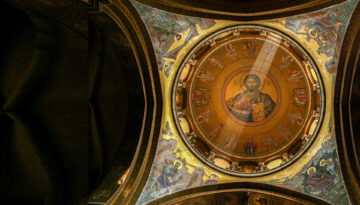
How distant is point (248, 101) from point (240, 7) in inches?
212

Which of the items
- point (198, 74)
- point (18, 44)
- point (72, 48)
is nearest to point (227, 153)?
point (198, 74)

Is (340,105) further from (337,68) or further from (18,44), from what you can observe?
(18,44)

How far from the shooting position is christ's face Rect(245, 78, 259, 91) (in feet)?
40.8

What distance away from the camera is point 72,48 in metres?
8.02

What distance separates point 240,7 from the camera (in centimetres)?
838

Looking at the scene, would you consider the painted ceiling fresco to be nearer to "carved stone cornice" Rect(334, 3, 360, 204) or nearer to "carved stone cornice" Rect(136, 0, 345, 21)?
"carved stone cornice" Rect(334, 3, 360, 204)

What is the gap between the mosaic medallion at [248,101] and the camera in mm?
10211

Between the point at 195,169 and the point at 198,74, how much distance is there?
Answer: 418cm

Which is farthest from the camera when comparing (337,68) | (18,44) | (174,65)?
(174,65)

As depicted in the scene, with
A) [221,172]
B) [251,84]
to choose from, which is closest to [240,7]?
[251,84]

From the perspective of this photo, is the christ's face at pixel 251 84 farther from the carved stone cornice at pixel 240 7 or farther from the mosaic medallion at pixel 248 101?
the carved stone cornice at pixel 240 7

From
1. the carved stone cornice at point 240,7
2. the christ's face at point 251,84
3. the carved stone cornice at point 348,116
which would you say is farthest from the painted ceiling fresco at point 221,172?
the christ's face at point 251,84

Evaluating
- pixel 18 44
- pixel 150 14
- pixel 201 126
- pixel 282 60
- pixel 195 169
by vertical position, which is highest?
pixel 282 60

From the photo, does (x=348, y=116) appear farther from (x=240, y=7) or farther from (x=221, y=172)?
(x=240, y=7)
